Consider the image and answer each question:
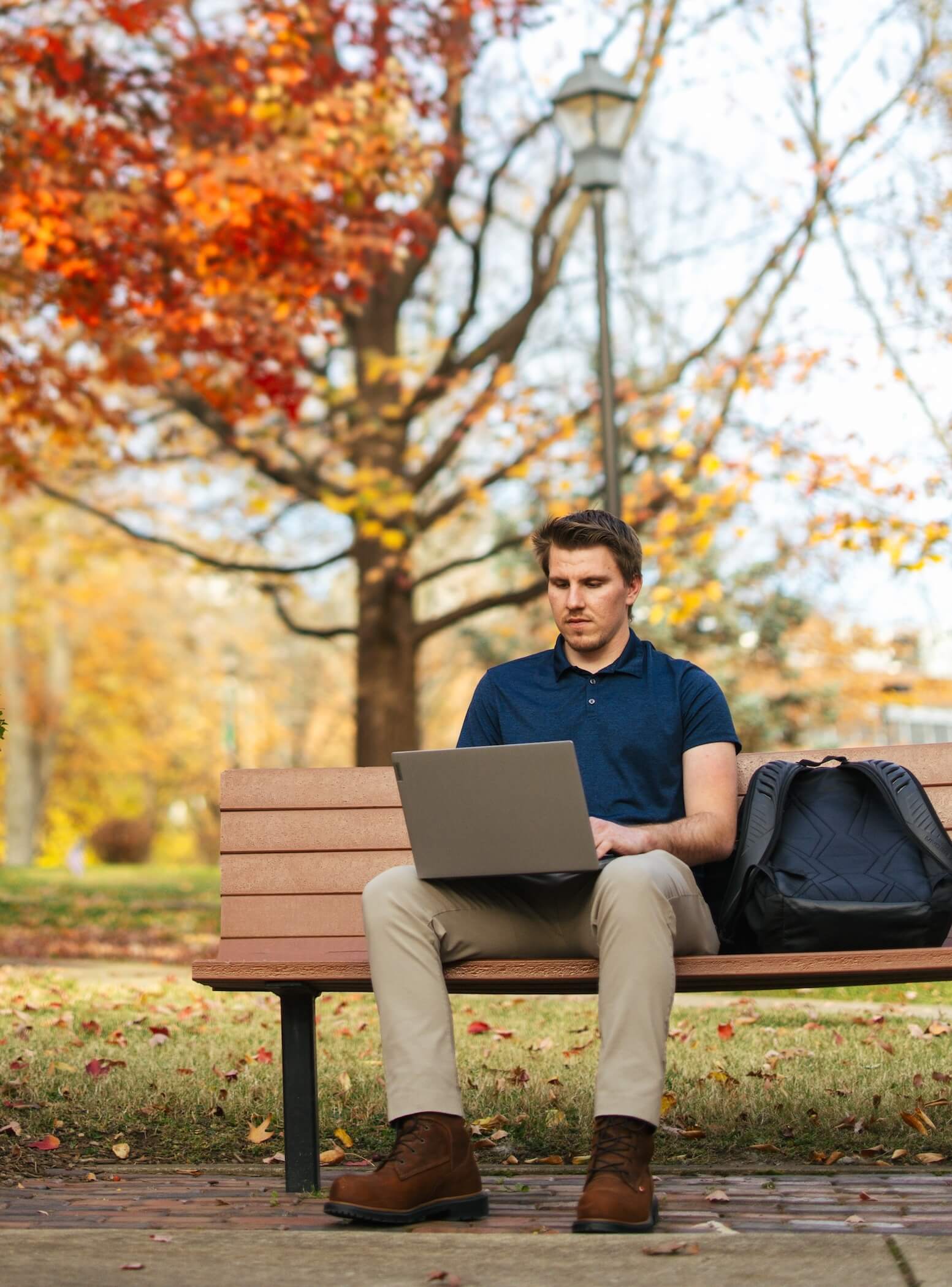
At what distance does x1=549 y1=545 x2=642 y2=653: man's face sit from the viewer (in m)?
4.07

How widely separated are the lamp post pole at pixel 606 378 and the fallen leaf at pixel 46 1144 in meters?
5.75

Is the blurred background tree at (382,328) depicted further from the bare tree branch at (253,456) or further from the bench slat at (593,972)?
the bench slat at (593,972)

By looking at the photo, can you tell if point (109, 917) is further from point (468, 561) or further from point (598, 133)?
point (598, 133)

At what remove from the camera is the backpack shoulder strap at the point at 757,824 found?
3.75m

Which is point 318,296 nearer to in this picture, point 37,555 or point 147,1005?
point 147,1005

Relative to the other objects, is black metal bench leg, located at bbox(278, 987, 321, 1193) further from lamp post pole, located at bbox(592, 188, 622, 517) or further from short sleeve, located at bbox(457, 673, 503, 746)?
lamp post pole, located at bbox(592, 188, 622, 517)

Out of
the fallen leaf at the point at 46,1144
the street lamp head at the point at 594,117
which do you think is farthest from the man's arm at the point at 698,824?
the street lamp head at the point at 594,117

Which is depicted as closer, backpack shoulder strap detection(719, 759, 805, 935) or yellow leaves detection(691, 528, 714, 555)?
backpack shoulder strap detection(719, 759, 805, 935)

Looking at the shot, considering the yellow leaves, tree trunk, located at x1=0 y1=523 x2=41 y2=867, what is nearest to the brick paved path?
the yellow leaves

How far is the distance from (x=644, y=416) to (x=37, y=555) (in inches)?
733

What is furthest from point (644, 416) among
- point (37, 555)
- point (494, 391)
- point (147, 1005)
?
point (37, 555)

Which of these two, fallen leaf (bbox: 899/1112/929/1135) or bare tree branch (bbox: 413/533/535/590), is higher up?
bare tree branch (bbox: 413/533/535/590)

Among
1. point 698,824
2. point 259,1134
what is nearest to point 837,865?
point 698,824

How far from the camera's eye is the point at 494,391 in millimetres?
14562
